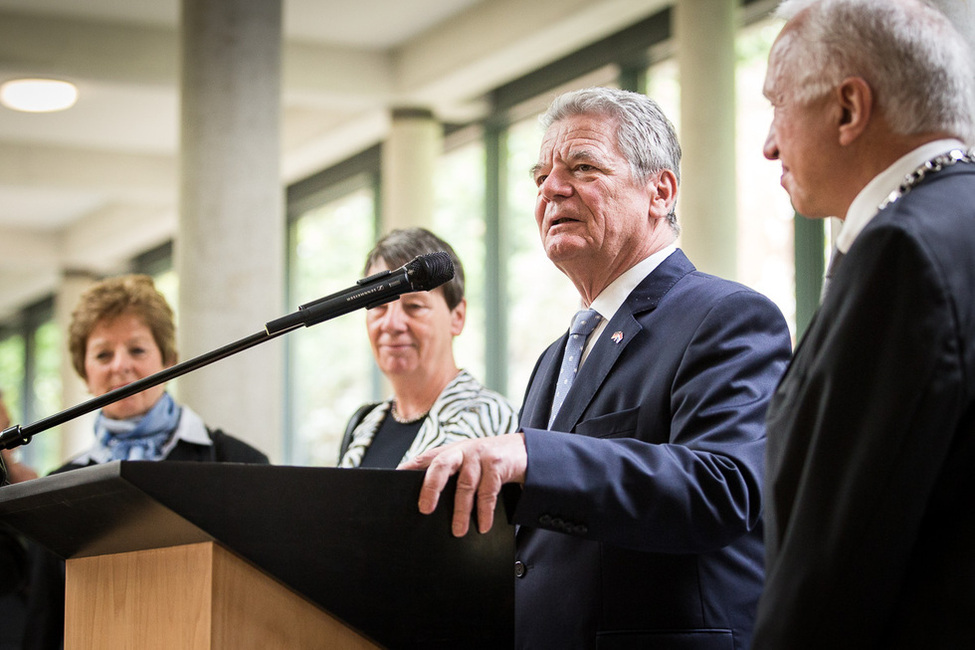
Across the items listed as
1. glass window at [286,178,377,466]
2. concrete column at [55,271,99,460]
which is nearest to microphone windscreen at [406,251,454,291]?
glass window at [286,178,377,466]

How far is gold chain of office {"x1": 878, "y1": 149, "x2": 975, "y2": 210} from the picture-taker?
1.43 metres

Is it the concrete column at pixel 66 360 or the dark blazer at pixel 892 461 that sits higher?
the concrete column at pixel 66 360

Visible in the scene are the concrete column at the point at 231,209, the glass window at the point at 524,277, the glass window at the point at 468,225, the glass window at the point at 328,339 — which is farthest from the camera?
the glass window at the point at 328,339

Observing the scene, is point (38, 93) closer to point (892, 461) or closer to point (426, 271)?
point (426, 271)

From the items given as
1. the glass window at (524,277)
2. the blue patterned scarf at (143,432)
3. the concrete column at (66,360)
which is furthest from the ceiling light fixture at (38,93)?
the concrete column at (66,360)

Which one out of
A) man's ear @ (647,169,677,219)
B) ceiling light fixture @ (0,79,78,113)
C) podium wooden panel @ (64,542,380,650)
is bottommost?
podium wooden panel @ (64,542,380,650)

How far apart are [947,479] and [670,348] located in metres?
0.79

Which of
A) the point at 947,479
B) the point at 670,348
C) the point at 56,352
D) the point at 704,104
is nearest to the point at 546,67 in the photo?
the point at 704,104

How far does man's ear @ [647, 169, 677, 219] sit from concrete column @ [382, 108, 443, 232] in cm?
632

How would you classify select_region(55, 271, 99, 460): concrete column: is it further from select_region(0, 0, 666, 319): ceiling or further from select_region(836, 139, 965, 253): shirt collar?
select_region(836, 139, 965, 253): shirt collar

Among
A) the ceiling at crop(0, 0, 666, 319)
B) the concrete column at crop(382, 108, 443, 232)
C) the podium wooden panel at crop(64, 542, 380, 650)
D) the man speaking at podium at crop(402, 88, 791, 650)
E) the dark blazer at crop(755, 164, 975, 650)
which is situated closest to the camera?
the dark blazer at crop(755, 164, 975, 650)

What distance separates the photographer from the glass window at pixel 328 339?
1046 centimetres

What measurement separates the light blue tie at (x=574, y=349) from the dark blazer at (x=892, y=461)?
0.97 meters

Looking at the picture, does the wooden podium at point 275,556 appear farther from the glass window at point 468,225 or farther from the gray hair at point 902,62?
the glass window at point 468,225
